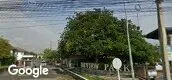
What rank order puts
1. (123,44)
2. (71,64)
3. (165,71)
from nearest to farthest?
1. (165,71)
2. (123,44)
3. (71,64)

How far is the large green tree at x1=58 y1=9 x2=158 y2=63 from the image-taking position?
49031 mm

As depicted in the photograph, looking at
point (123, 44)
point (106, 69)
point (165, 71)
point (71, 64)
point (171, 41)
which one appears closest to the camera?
point (165, 71)

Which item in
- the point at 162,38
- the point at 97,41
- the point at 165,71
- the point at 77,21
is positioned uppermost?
the point at 77,21

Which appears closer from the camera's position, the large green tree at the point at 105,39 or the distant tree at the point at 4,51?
the large green tree at the point at 105,39

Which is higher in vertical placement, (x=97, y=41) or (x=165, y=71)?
(x=97, y=41)

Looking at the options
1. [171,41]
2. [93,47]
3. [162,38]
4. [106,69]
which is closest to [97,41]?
[93,47]

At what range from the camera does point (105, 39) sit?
163ft

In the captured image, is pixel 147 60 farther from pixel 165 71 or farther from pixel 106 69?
pixel 165 71

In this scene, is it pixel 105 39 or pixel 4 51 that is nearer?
pixel 105 39

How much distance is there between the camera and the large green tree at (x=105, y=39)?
49031mm

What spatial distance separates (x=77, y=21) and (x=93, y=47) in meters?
6.55

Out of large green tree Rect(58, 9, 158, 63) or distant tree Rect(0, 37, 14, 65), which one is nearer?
large green tree Rect(58, 9, 158, 63)

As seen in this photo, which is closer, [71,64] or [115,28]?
[115,28]

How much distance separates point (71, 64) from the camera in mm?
81938
